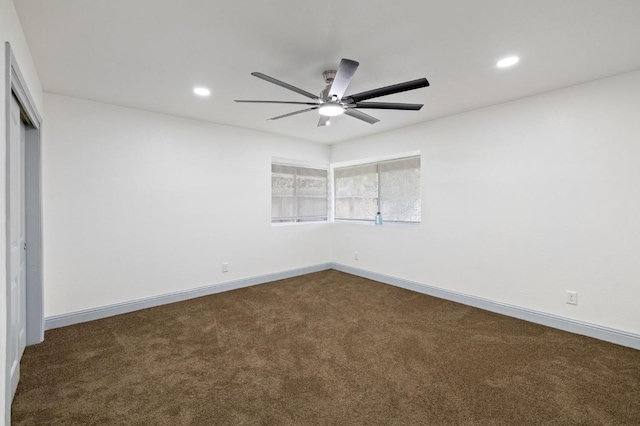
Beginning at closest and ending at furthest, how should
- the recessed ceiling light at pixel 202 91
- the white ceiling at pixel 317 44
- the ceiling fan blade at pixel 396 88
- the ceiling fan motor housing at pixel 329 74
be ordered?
the white ceiling at pixel 317 44 → the ceiling fan blade at pixel 396 88 → the ceiling fan motor housing at pixel 329 74 → the recessed ceiling light at pixel 202 91

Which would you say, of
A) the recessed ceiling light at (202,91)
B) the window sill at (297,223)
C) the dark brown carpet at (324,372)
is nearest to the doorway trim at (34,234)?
the dark brown carpet at (324,372)

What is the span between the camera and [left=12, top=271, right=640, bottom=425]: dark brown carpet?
179 centimetres

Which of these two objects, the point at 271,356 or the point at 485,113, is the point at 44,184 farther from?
the point at 485,113

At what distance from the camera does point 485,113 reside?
352 centimetres

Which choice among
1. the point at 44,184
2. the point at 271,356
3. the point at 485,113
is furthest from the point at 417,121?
the point at 44,184

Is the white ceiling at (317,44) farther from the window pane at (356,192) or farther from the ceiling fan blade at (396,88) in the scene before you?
the window pane at (356,192)

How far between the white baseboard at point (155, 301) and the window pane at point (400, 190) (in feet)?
6.08

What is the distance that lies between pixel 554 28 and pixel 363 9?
132 cm

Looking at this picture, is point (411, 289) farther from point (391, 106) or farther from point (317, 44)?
point (317, 44)

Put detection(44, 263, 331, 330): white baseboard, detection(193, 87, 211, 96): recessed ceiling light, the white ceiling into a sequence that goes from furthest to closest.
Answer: detection(44, 263, 331, 330): white baseboard
detection(193, 87, 211, 96): recessed ceiling light
the white ceiling

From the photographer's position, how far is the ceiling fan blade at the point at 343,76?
181 cm

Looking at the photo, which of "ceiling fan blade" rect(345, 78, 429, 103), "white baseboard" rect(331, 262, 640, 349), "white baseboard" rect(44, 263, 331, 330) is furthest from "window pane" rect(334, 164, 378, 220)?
"ceiling fan blade" rect(345, 78, 429, 103)

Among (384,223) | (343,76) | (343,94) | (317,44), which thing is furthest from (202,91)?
(384,223)

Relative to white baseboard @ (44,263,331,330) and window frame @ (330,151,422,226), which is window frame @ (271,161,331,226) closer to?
window frame @ (330,151,422,226)
